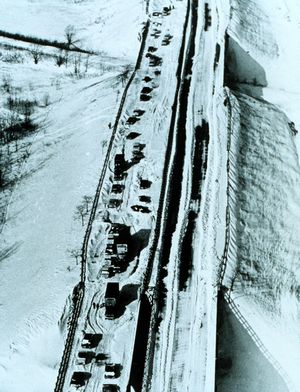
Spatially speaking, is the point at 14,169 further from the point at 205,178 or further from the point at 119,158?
the point at 205,178

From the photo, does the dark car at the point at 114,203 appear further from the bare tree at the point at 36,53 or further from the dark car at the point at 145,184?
the bare tree at the point at 36,53

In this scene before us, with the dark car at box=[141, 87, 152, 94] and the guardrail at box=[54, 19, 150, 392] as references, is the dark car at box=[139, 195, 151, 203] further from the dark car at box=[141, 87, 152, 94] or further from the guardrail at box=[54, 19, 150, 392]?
the dark car at box=[141, 87, 152, 94]

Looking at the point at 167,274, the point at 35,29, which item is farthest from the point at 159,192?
the point at 35,29

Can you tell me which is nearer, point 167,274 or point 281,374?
point 281,374

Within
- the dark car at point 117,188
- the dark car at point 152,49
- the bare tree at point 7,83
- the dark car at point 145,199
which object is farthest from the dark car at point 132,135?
the bare tree at point 7,83

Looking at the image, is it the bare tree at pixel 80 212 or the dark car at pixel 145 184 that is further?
the dark car at pixel 145 184

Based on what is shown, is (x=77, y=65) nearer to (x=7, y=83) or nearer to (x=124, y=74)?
(x=124, y=74)

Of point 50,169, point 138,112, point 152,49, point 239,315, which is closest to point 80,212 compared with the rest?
point 50,169

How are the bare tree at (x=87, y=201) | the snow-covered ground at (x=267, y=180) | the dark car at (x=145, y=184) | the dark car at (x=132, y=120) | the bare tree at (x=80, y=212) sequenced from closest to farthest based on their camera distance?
the snow-covered ground at (x=267, y=180), the bare tree at (x=80, y=212), the bare tree at (x=87, y=201), the dark car at (x=145, y=184), the dark car at (x=132, y=120)
